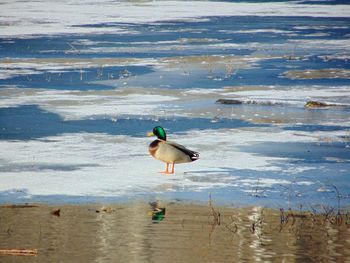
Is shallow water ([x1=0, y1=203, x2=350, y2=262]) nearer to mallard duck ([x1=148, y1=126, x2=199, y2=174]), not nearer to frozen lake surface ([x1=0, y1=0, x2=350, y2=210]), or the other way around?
frozen lake surface ([x1=0, y1=0, x2=350, y2=210])

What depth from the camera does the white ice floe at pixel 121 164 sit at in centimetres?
1009

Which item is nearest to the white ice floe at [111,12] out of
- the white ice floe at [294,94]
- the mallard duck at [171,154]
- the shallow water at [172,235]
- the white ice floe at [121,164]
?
the white ice floe at [294,94]

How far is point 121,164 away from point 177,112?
191 inches

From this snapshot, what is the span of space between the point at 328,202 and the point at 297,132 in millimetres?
4824

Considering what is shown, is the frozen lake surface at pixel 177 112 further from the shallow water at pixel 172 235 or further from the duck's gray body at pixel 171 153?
the shallow water at pixel 172 235

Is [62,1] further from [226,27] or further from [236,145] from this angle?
[236,145]

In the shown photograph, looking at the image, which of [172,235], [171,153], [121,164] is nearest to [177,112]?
[121,164]

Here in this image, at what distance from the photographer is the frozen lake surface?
10180 mm

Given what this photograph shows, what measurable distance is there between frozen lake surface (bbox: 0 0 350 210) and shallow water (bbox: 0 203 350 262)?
22.6 inches

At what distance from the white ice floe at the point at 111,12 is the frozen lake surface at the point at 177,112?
451 mm

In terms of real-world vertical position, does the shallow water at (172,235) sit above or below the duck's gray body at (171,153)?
below

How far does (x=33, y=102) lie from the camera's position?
17.2 metres

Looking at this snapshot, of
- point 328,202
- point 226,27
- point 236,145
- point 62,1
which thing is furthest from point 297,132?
point 62,1

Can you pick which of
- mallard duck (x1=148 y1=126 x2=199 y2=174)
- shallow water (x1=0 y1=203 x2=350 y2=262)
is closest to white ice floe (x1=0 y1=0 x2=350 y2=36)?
mallard duck (x1=148 y1=126 x2=199 y2=174)
